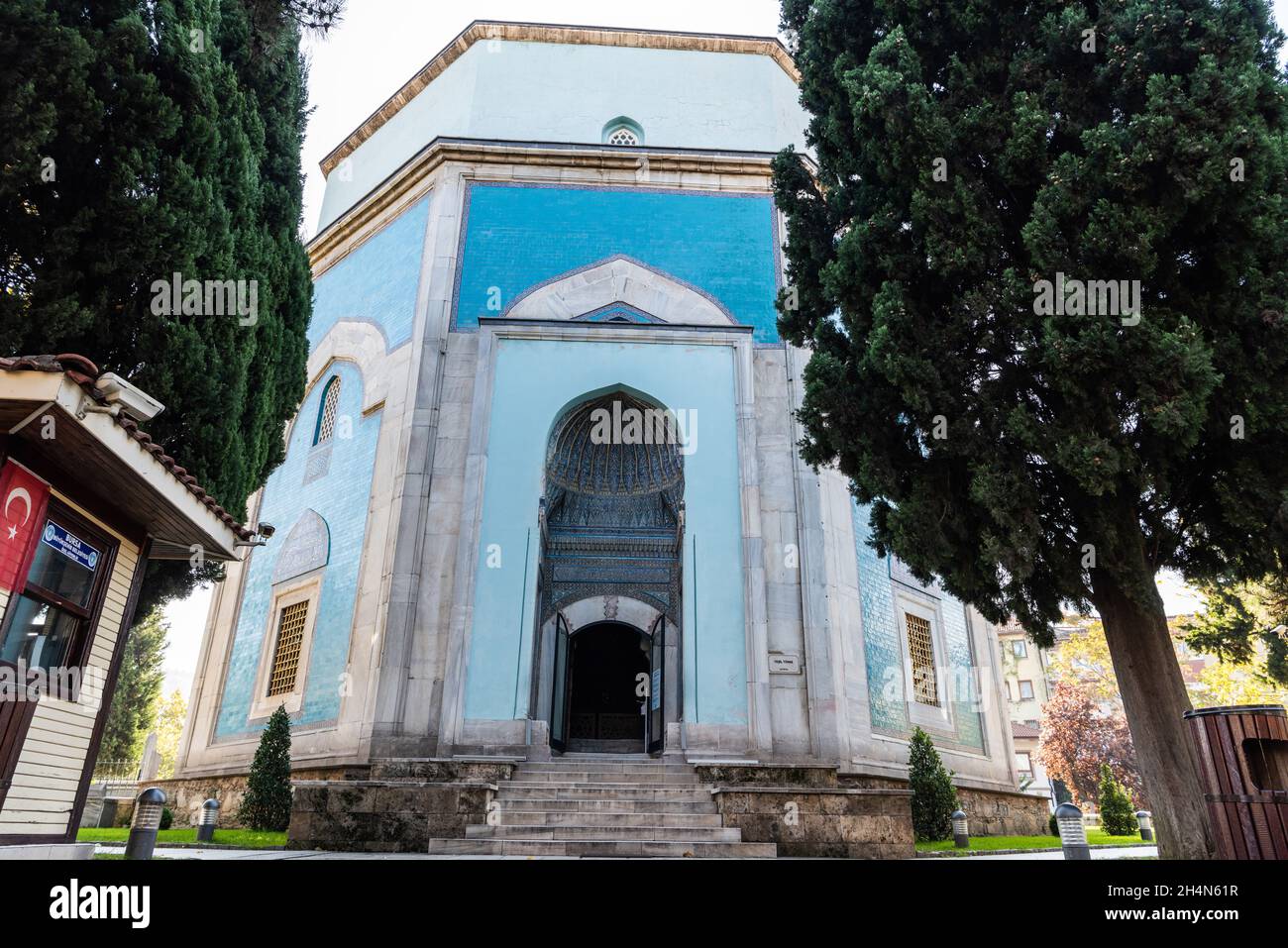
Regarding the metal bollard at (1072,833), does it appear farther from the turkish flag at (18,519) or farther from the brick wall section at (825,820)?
the turkish flag at (18,519)

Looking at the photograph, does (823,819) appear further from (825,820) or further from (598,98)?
(598,98)

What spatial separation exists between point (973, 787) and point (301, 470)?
1318 cm

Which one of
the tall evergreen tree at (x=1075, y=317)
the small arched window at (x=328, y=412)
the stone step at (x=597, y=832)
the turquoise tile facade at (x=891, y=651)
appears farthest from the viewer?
the small arched window at (x=328, y=412)

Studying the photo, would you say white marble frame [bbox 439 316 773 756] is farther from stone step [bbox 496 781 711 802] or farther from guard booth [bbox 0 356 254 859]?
guard booth [bbox 0 356 254 859]

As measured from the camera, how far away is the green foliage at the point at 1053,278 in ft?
19.1

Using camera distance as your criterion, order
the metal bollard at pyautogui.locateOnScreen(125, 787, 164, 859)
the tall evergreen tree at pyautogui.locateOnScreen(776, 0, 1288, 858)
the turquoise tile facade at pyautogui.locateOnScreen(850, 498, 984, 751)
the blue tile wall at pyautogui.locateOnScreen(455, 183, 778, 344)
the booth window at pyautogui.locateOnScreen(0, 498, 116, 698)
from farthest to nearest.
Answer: the blue tile wall at pyautogui.locateOnScreen(455, 183, 778, 344) → the turquoise tile facade at pyautogui.locateOnScreen(850, 498, 984, 751) → the tall evergreen tree at pyautogui.locateOnScreen(776, 0, 1288, 858) → the metal bollard at pyautogui.locateOnScreen(125, 787, 164, 859) → the booth window at pyautogui.locateOnScreen(0, 498, 116, 698)

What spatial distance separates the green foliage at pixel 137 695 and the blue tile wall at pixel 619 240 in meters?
21.4

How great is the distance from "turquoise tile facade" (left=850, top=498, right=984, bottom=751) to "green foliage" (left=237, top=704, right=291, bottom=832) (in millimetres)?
8405

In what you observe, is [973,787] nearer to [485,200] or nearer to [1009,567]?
[1009,567]

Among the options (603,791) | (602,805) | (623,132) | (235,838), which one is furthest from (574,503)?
(623,132)

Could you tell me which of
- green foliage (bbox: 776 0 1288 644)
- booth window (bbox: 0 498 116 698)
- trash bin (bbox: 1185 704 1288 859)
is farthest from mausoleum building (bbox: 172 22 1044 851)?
trash bin (bbox: 1185 704 1288 859)

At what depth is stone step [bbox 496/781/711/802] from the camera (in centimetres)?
900

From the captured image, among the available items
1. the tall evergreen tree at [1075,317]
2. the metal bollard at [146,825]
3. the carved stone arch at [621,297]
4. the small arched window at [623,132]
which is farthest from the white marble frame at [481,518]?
the metal bollard at [146,825]
